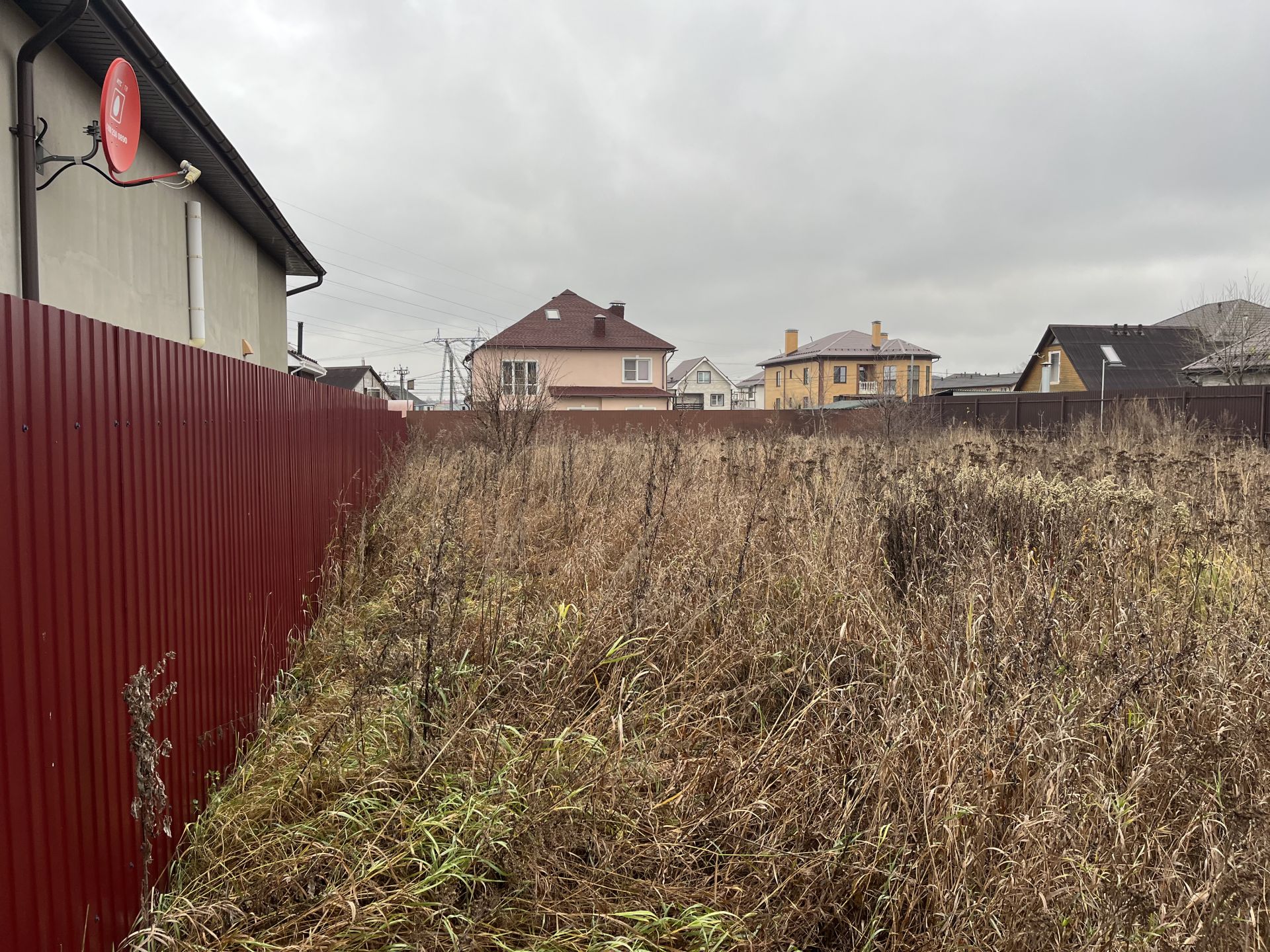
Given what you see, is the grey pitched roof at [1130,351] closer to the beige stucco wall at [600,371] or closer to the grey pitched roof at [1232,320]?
the grey pitched roof at [1232,320]

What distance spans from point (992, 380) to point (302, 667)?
71.7 metres

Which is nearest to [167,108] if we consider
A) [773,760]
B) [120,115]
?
[120,115]

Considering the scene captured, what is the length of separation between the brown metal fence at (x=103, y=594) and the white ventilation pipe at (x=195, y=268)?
6.30 m

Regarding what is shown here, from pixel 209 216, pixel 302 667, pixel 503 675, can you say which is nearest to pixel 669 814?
pixel 503 675

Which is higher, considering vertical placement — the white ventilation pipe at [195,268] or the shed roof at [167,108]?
the shed roof at [167,108]

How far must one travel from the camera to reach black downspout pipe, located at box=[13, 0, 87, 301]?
217 inches

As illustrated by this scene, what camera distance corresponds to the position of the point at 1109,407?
17.7 m

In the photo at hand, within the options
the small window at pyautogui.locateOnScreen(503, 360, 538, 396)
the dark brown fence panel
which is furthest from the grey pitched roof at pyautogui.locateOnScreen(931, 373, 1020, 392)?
the small window at pyautogui.locateOnScreen(503, 360, 538, 396)

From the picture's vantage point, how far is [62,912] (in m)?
1.89

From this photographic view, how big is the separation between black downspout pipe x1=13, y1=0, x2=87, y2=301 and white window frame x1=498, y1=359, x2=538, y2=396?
23.3 ft

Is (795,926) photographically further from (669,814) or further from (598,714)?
(598,714)

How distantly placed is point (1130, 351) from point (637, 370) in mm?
24376

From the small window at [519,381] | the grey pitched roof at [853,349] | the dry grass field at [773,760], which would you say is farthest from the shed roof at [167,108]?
the grey pitched roof at [853,349]

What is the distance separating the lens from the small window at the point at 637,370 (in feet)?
139
